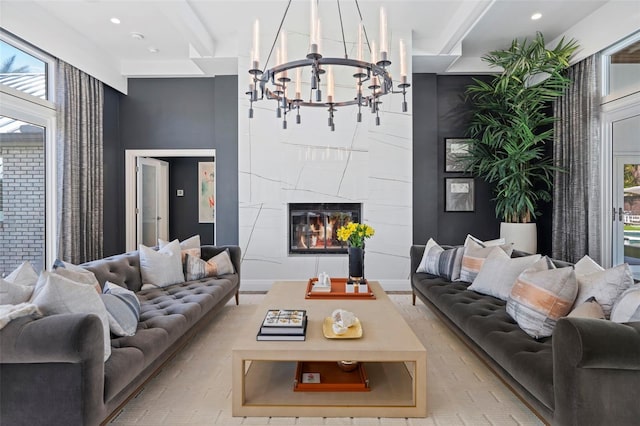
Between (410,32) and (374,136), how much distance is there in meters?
1.33

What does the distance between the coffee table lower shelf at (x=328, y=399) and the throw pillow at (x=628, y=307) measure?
1.01 m

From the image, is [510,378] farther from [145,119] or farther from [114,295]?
[145,119]

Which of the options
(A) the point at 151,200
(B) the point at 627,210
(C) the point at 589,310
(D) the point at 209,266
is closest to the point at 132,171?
(A) the point at 151,200

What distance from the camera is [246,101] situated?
4828mm

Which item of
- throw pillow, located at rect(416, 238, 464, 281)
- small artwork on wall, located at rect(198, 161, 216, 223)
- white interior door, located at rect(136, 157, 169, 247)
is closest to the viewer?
throw pillow, located at rect(416, 238, 464, 281)

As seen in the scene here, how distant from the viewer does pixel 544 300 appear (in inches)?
80.3

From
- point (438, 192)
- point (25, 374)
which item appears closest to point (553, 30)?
point (438, 192)

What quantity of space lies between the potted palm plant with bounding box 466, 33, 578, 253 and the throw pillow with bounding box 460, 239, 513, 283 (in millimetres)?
1572

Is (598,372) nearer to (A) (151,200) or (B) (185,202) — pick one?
(A) (151,200)

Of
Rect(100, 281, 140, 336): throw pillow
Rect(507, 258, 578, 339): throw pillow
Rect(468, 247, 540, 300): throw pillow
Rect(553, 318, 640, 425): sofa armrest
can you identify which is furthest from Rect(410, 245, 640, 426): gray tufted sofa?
Rect(100, 281, 140, 336): throw pillow

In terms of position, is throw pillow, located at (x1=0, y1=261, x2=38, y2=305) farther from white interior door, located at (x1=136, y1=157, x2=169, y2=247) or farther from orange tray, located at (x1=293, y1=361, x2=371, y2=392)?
white interior door, located at (x1=136, y1=157, x2=169, y2=247)

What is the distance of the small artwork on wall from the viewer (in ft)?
24.2

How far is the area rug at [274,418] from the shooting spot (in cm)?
189

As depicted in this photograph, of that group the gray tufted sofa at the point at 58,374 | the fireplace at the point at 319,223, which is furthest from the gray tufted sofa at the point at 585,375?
the fireplace at the point at 319,223
